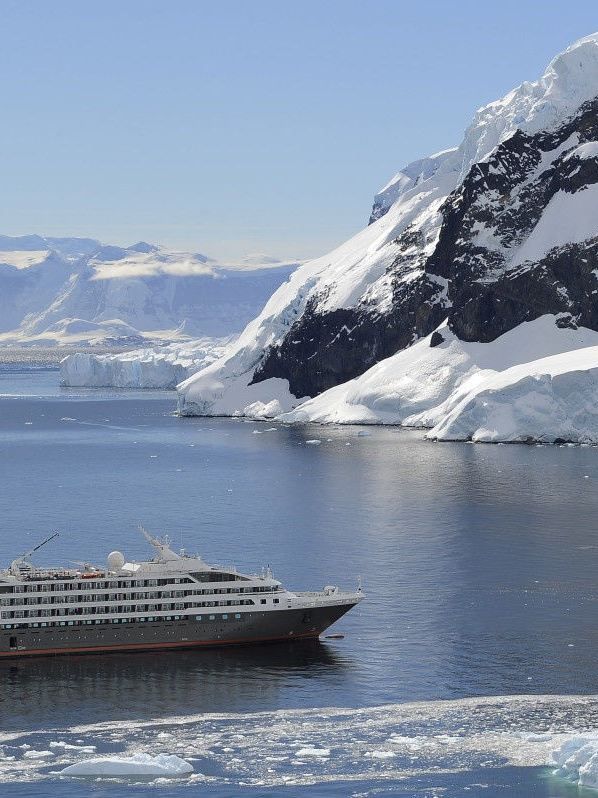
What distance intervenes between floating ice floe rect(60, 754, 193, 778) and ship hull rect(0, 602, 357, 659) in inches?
923

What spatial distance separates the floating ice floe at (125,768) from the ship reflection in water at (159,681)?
938cm

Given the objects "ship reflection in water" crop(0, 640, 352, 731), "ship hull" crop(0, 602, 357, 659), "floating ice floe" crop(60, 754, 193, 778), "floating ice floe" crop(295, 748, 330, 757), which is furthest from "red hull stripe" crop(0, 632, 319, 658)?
"floating ice floe" crop(60, 754, 193, 778)

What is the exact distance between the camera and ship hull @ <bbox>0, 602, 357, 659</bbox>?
92.6 meters

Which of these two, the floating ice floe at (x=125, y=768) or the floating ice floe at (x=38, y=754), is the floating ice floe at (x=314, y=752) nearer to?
the floating ice floe at (x=125, y=768)

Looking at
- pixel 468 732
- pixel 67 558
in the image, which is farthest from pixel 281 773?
pixel 67 558

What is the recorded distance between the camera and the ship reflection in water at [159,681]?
265 feet

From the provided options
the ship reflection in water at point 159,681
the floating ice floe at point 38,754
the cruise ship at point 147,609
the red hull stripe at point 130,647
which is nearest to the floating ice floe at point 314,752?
the ship reflection in water at point 159,681

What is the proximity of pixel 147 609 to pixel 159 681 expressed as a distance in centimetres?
782

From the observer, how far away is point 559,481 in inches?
6964

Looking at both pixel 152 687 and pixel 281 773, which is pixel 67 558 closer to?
pixel 152 687

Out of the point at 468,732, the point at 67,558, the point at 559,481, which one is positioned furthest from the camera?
the point at 559,481

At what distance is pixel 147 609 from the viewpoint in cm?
9388

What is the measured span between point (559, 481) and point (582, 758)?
110m

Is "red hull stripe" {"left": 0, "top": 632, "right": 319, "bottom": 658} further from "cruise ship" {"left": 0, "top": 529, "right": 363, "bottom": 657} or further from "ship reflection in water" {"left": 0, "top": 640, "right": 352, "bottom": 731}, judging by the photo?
"ship reflection in water" {"left": 0, "top": 640, "right": 352, "bottom": 731}
